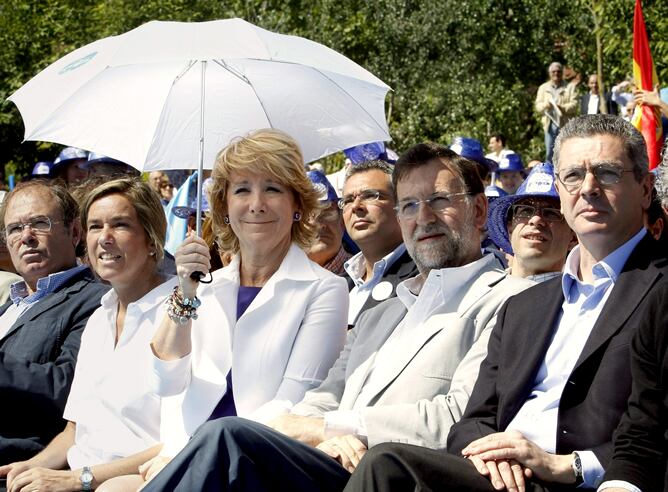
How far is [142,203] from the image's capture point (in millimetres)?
5898

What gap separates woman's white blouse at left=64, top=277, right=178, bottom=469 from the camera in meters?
5.39

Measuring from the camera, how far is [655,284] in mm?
4039


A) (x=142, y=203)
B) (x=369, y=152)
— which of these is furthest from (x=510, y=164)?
(x=142, y=203)

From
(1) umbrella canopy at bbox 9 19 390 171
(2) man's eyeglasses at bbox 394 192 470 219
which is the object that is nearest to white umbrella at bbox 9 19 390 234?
(1) umbrella canopy at bbox 9 19 390 171

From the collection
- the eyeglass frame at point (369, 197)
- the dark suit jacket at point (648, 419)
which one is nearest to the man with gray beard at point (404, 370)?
the dark suit jacket at point (648, 419)

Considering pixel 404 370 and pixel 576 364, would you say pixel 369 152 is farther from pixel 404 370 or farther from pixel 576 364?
pixel 576 364

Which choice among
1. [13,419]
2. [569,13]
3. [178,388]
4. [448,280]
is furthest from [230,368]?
[569,13]

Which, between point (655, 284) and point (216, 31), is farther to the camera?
point (216, 31)

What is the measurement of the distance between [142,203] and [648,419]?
307 centimetres

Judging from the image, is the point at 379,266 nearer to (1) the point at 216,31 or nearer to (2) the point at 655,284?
(1) the point at 216,31

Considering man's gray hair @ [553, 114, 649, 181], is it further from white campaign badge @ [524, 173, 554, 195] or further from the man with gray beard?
white campaign badge @ [524, 173, 554, 195]

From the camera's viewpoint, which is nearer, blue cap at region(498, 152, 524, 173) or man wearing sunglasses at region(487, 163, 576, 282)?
man wearing sunglasses at region(487, 163, 576, 282)

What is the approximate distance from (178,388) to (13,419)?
131cm

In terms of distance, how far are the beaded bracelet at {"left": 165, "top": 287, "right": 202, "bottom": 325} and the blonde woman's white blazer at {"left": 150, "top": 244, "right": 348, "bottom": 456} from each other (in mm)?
186
